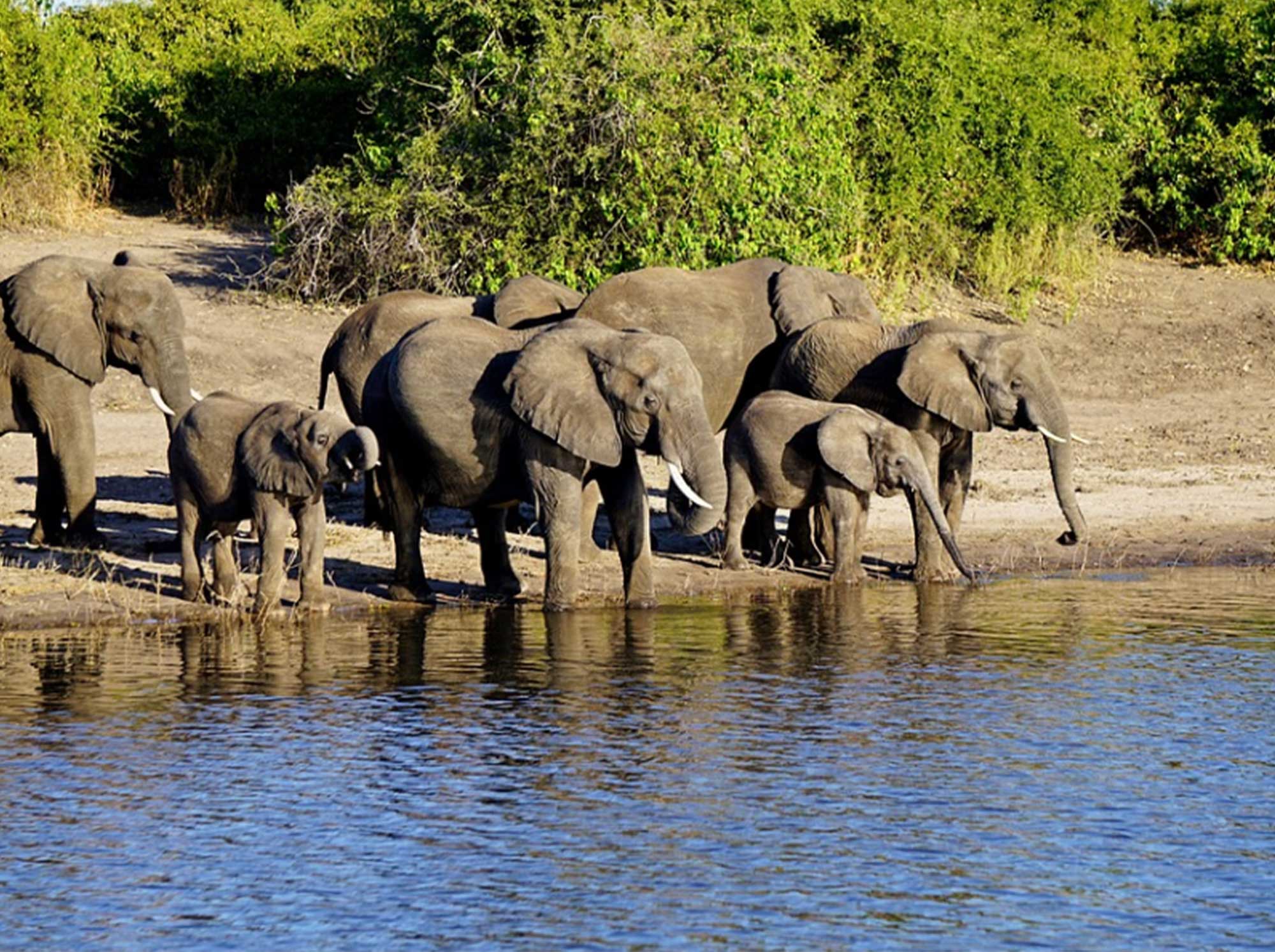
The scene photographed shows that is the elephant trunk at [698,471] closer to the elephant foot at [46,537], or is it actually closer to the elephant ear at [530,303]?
the elephant ear at [530,303]

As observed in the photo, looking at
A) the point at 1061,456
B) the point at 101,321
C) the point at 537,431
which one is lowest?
the point at 1061,456

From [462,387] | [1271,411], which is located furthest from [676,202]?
[462,387]

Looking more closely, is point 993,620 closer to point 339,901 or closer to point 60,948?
point 339,901

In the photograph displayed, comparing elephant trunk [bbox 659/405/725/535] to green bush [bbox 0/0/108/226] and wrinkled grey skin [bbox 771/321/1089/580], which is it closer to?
wrinkled grey skin [bbox 771/321/1089/580]

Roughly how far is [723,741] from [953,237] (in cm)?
1469

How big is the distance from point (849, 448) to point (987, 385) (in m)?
1.19

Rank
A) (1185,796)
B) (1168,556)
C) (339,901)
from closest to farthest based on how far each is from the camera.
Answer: (339,901) < (1185,796) < (1168,556)

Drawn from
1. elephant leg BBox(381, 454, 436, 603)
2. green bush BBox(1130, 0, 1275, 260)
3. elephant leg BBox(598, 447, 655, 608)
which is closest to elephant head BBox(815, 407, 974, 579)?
elephant leg BBox(598, 447, 655, 608)

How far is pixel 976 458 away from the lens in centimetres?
1830

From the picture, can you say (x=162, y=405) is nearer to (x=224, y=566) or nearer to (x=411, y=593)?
(x=224, y=566)

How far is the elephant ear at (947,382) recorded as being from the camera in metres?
14.3

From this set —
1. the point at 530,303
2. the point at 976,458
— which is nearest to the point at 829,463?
the point at 530,303

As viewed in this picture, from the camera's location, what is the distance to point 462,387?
1271 cm

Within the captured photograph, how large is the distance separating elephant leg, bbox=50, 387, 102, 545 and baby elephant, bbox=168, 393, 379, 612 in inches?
55.7
